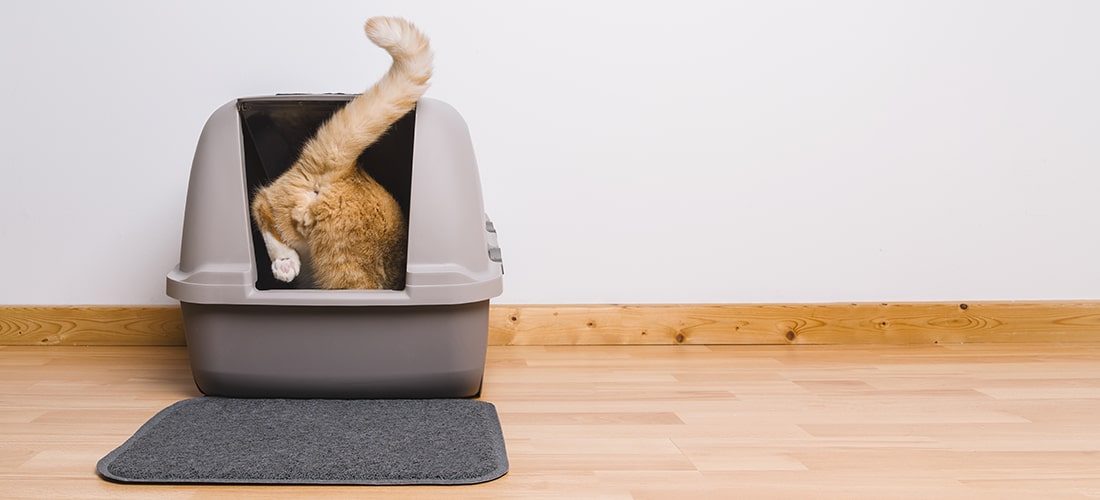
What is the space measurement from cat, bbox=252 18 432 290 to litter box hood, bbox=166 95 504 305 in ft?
0.24

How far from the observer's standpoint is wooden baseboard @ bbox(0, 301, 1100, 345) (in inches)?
74.0

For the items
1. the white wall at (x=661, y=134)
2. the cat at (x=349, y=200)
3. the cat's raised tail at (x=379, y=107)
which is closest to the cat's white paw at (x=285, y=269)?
the cat at (x=349, y=200)

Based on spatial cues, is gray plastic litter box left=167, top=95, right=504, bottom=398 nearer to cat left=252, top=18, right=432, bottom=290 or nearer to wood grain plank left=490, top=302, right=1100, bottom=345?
cat left=252, top=18, right=432, bottom=290

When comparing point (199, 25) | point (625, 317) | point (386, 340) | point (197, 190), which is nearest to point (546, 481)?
point (386, 340)

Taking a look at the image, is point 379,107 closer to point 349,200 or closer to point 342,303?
point 349,200

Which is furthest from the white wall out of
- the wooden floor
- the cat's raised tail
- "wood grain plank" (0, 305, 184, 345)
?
the cat's raised tail

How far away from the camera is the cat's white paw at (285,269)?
1.43m

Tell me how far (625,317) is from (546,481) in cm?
96

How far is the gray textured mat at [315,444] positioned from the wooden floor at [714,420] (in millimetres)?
28

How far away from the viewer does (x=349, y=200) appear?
142 cm

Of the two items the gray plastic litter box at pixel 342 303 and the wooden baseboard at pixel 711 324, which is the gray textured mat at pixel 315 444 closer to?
the gray plastic litter box at pixel 342 303

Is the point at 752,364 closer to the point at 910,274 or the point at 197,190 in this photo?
the point at 910,274

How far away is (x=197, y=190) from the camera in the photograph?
1367 millimetres

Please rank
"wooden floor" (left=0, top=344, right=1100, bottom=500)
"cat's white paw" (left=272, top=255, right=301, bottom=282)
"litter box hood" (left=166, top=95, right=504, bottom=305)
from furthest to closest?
"cat's white paw" (left=272, top=255, right=301, bottom=282) → "litter box hood" (left=166, top=95, right=504, bottom=305) → "wooden floor" (left=0, top=344, right=1100, bottom=500)
